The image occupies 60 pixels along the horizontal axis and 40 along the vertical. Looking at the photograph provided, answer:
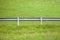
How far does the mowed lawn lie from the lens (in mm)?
1009

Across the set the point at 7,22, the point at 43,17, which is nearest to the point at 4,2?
the point at 7,22

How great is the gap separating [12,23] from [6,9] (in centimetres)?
15

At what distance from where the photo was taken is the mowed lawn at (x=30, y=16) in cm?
101

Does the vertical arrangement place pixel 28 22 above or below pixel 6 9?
below

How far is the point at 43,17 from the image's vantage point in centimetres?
104

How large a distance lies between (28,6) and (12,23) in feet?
0.74

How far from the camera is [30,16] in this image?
1.03m

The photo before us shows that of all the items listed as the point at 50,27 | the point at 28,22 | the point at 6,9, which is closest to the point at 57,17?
the point at 50,27

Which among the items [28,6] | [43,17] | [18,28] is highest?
[28,6]

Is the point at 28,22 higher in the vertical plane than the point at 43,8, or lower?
lower

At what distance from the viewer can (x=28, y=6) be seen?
40.6 inches

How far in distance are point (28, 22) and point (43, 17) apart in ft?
0.51

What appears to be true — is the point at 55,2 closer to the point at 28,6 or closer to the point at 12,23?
the point at 28,6

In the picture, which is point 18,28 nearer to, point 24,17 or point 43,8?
point 24,17
